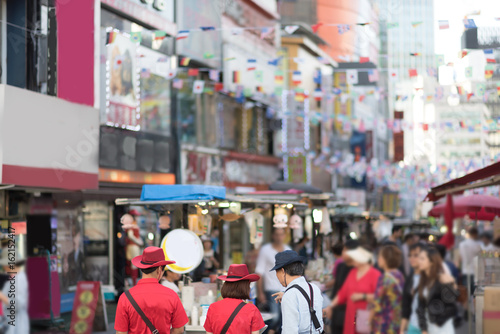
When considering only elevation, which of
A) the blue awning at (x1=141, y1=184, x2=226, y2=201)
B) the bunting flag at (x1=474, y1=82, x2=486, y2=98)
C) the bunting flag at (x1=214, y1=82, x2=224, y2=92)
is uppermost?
the bunting flag at (x1=214, y1=82, x2=224, y2=92)

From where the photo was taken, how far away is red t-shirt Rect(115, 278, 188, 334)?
278 inches

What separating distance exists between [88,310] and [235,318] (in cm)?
838

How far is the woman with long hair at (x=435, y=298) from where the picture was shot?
5988 millimetres

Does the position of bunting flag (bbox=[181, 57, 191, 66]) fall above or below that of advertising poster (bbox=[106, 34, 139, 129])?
above

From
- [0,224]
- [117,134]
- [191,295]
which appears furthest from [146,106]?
[191,295]

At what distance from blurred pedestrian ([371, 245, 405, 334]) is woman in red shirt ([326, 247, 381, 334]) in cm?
6

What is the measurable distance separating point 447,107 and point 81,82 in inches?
6666

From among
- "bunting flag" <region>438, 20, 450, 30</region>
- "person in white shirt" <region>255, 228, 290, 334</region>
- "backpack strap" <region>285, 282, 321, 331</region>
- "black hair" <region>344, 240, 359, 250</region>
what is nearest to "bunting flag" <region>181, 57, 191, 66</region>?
"bunting flag" <region>438, 20, 450, 30</region>

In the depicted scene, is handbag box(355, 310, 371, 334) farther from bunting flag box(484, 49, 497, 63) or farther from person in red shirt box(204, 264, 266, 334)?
bunting flag box(484, 49, 497, 63)

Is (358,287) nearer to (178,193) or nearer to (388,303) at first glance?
(388,303)

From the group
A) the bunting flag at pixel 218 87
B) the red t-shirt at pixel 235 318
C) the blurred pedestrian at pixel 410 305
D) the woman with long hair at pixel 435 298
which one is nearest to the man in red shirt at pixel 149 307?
the red t-shirt at pixel 235 318

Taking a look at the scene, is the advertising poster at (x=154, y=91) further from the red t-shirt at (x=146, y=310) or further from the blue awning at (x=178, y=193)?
the red t-shirt at (x=146, y=310)

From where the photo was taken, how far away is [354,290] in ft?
20.3

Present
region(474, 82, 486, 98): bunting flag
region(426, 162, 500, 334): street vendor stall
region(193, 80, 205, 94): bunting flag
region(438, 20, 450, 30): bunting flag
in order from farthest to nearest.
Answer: region(193, 80, 205, 94): bunting flag
region(474, 82, 486, 98): bunting flag
region(438, 20, 450, 30): bunting flag
region(426, 162, 500, 334): street vendor stall
